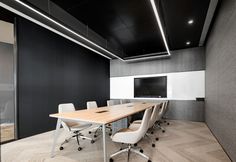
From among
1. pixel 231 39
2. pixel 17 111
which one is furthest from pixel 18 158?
pixel 231 39

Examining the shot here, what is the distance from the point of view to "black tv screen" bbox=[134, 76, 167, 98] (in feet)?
20.2

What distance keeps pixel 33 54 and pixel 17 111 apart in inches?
62.4

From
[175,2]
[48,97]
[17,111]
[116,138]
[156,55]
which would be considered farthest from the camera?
[156,55]

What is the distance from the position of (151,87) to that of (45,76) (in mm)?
4381

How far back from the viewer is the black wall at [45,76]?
144 inches

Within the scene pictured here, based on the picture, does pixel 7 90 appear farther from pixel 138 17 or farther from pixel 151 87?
pixel 151 87

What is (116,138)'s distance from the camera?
230 centimetres

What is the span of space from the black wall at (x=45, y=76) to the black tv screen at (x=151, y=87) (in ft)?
7.64

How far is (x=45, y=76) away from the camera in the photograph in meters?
4.21

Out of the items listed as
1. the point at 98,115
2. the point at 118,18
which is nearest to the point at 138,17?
the point at 118,18

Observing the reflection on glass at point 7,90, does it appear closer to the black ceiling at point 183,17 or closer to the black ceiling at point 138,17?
the black ceiling at point 138,17

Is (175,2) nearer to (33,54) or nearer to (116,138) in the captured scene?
(116,138)

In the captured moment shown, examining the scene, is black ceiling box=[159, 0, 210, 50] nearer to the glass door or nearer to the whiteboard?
the whiteboard

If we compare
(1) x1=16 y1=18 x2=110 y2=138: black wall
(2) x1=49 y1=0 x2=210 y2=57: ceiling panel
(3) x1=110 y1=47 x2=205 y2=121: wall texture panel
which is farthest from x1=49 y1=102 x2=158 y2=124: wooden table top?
(3) x1=110 y1=47 x2=205 y2=121: wall texture panel
